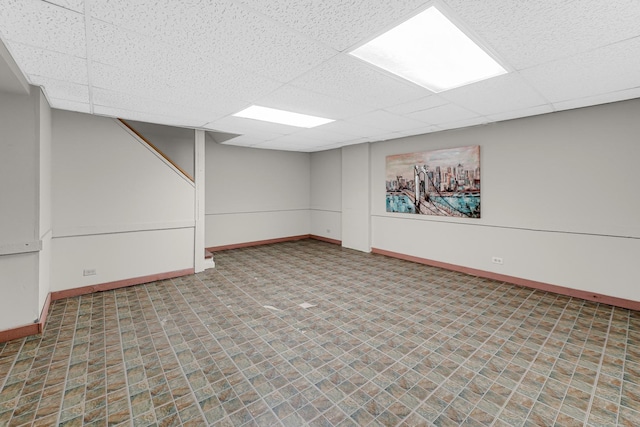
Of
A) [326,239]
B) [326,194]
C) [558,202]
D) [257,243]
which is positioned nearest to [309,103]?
[558,202]

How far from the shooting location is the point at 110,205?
4.13m

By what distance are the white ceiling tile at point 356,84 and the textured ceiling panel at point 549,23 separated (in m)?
0.83

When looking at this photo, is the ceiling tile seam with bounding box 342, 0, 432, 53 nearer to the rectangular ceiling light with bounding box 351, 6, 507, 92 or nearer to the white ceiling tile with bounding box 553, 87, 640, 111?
the rectangular ceiling light with bounding box 351, 6, 507, 92

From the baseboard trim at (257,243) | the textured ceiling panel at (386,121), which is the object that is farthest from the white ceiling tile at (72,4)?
the baseboard trim at (257,243)

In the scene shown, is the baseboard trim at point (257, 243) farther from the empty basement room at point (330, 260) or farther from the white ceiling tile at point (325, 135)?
the white ceiling tile at point (325, 135)

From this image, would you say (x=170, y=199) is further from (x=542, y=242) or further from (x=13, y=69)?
(x=542, y=242)

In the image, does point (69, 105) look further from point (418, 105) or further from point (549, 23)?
point (549, 23)

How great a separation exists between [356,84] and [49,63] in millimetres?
2615

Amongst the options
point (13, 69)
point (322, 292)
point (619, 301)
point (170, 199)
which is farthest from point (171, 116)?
point (619, 301)

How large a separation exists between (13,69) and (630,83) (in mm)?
5631

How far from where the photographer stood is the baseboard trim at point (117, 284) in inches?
150

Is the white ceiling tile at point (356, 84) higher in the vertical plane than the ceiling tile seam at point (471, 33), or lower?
higher

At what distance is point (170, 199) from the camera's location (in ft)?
15.3

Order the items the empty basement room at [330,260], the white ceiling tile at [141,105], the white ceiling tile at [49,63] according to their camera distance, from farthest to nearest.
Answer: the white ceiling tile at [141,105]
the white ceiling tile at [49,63]
the empty basement room at [330,260]
